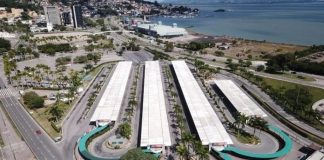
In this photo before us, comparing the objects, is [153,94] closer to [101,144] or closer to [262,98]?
[101,144]

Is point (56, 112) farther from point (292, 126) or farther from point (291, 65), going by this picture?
point (291, 65)

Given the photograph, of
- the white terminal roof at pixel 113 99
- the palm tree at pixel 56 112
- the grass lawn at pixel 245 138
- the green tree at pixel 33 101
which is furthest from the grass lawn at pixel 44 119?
the grass lawn at pixel 245 138

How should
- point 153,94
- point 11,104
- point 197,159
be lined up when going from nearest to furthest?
point 197,159
point 153,94
point 11,104

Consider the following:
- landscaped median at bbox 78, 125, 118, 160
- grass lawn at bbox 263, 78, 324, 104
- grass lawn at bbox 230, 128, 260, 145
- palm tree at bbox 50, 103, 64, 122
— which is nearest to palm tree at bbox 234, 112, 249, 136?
grass lawn at bbox 230, 128, 260, 145

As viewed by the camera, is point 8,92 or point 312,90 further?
point 8,92

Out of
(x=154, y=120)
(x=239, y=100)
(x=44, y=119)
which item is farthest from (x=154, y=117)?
(x=44, y=119)

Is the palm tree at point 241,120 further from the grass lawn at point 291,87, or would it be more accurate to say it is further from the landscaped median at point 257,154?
the grass lawn at point 291,87

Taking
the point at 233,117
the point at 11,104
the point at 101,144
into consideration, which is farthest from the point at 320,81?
the point at 11,104
